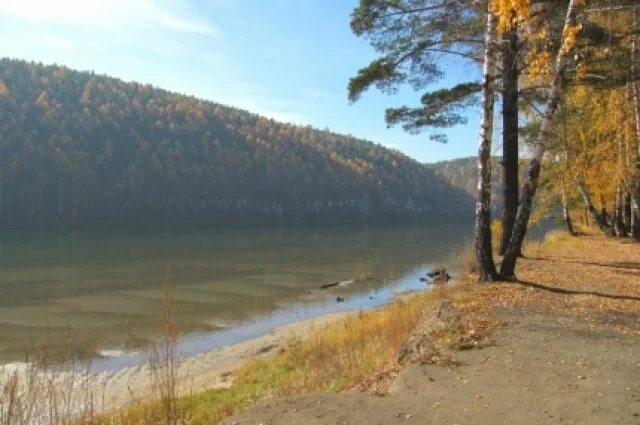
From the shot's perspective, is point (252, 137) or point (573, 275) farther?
point (252, 137)

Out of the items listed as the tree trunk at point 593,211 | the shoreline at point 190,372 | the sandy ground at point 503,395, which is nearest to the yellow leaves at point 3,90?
the tree trunk at point 593,211

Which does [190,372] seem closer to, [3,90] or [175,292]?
[175,292]

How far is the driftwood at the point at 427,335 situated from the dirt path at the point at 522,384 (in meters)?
0.40

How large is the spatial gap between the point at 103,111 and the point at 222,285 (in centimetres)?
12233

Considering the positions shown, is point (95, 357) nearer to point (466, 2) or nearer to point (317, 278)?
point (466, 2)

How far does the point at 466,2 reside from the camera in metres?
13.4

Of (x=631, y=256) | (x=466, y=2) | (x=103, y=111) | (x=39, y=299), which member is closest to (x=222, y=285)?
(x=39, y=299)

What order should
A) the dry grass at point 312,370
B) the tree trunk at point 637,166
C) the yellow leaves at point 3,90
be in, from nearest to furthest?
the dry grass at point 312,370
the tree trunk at point 637,166
the yellow leaves at point 3,90

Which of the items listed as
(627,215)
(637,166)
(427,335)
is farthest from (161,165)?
(427,335)

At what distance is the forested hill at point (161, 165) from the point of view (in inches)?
4370

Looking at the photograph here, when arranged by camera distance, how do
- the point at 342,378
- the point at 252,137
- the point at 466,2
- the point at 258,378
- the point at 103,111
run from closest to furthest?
the point at 342,378
the point at 258,378
the point at 466,2
the point at 103,111
the point at 252,137

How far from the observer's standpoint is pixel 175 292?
Result: 2728 centimetres

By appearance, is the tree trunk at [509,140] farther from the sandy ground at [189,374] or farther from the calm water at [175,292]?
the calm water at [175,292]

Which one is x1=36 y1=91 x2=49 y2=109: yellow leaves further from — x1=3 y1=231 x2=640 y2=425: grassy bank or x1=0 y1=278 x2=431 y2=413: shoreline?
x1=3 y1=231 x2=640 y2=425: grassy bank
